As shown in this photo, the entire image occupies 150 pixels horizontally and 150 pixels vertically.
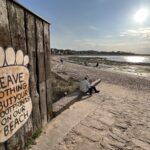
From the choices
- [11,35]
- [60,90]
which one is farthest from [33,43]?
[60,90]

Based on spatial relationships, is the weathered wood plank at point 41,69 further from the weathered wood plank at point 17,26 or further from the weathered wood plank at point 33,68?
the weathered wood plank at point 17,26

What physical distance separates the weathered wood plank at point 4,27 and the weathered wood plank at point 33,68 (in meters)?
0.80

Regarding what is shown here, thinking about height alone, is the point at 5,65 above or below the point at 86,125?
above

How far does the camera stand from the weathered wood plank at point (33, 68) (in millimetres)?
4154

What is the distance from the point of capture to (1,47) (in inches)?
122

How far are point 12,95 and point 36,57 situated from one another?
132 cm

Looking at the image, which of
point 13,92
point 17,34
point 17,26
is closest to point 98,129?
point 13,92

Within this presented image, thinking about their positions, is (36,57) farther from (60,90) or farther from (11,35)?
(60,90)

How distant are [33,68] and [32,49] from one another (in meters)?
0.44

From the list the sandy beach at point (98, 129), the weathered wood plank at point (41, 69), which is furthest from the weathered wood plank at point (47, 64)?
the sandy beach at point (98, 129)

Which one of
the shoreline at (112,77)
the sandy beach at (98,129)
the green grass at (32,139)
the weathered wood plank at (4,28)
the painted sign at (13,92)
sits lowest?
the shoreline at (112,77)

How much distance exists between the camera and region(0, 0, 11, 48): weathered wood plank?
10.2ft

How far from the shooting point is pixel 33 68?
444 cm

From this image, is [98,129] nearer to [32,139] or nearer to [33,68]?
[32,139]
